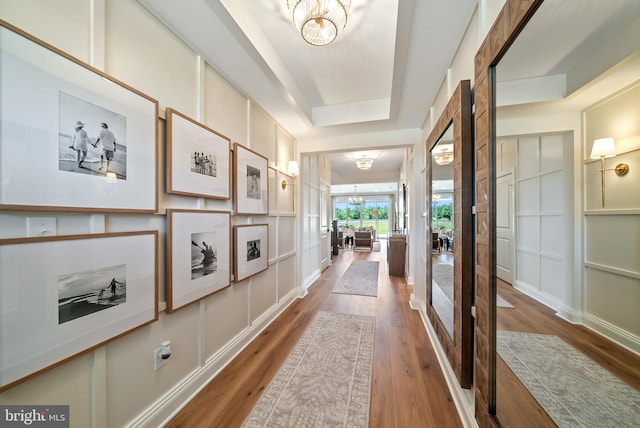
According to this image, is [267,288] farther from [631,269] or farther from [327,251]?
[327,251]

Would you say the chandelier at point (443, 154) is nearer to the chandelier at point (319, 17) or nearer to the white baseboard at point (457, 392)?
the chandelier at point (319, 17)

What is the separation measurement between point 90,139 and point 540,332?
2129 millimetres

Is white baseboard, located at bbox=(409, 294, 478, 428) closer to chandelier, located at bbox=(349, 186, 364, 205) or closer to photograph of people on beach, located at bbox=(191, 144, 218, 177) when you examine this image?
photograph of people on beach, located at bbox=(191, 144, 218, 177)

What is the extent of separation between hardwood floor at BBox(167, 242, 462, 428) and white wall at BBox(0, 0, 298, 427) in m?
0.15

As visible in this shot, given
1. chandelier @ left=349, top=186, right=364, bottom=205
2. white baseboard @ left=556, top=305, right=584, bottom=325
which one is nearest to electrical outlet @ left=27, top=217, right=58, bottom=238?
white baseboard @ left=556, top=305, right=584, bottom=325

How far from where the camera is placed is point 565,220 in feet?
2.50

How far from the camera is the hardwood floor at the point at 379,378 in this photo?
1.52m

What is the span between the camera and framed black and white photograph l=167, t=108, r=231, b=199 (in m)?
1.51

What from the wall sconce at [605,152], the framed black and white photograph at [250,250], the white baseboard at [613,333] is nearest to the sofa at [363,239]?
the framed black and white photograph at [250,250]

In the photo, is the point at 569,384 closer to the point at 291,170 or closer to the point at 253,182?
the point at 253,182

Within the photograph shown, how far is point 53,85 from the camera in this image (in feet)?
3.17

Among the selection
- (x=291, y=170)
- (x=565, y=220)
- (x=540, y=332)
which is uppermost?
(x=291, y=170)

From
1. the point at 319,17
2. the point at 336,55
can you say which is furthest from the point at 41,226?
the point at 336,55

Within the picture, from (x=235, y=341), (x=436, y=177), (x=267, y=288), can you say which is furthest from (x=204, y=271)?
(x=436, y=177)
